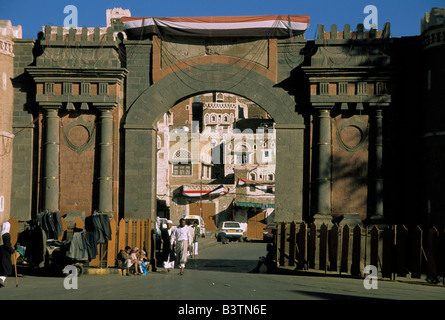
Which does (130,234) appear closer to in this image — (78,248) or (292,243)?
(78,248)

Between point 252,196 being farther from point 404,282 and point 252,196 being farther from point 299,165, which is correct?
point 404,282

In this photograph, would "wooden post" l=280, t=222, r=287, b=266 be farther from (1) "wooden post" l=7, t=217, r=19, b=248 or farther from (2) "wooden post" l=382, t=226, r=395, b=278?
(1) "wooden post" l=7, t=217, r=19, b=248

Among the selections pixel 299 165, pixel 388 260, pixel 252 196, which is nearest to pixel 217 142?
pixel 252 196

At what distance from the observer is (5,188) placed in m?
24.7

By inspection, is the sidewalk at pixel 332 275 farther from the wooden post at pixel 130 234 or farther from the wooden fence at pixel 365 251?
the wooden post at pixel 130 234

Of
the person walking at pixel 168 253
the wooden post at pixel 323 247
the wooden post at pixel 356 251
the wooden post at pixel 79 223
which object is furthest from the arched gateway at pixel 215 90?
the wooden post at pixel 356 251

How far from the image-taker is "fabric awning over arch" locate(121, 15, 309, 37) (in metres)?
24.6

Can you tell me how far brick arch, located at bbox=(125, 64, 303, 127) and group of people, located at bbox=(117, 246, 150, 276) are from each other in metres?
5.56

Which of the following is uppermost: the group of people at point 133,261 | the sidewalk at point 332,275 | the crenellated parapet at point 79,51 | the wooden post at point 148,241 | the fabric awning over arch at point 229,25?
the fabric awning over arch at point 229,25

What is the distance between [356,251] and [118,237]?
285 inches

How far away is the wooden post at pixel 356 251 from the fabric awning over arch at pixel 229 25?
8385 mm

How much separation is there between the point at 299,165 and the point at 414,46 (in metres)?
5.63

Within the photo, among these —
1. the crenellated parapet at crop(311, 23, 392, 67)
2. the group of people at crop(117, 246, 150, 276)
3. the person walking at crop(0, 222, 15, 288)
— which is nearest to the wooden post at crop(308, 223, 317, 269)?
the group of people at crop(117, 246, 150, 276)

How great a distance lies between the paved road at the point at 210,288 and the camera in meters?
14.1
